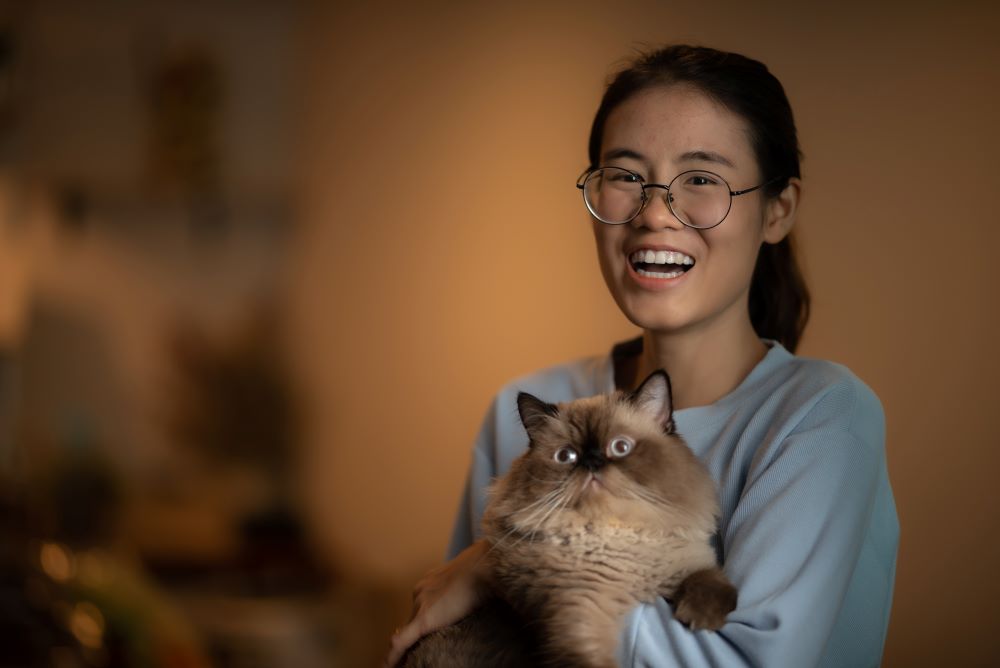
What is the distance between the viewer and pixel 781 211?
144cm

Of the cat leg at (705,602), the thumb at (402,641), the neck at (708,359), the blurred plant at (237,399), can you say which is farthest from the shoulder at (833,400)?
the blurred plant at (237,399)

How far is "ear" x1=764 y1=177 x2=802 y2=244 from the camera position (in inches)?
55.9

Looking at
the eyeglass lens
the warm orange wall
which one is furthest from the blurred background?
the eyeglass lens

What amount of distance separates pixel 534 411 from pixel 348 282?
2.62 m

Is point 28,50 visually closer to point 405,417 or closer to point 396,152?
point 396,152

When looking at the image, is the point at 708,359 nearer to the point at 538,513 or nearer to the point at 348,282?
the point at 538,513

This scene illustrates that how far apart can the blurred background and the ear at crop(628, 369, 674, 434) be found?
25.2 inches

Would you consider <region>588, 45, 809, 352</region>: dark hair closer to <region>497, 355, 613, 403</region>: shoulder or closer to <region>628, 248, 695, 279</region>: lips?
<region>628, 248, 695, 279</region>: lips

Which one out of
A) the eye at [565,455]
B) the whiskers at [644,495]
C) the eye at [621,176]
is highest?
the eye at [621,176]

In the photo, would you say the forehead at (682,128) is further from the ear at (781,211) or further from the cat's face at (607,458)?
the cat's face at (607,458)

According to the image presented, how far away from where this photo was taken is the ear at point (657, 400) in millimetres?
1206

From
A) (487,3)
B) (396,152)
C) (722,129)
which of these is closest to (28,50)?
(396,152)

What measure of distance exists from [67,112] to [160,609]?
2484 millimetres

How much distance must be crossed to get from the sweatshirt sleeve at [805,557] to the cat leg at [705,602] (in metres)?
0.01
